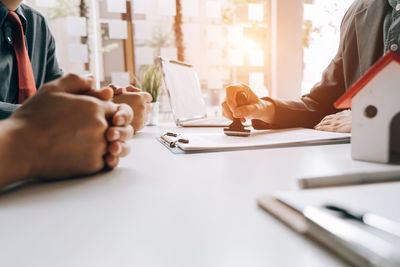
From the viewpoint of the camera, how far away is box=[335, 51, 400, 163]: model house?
431 mm

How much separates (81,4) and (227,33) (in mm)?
1274

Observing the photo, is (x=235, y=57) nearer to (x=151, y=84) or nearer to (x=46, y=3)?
(x=151, y=84)

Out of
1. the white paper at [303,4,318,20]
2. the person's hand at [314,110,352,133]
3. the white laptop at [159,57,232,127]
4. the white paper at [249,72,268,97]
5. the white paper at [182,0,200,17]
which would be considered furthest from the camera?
the white paper at [249,72,268,97]

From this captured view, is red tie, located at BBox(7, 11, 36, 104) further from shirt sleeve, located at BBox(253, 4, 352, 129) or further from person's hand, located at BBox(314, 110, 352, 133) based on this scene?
person's hand, located at BBox(314, 110, 352, 133)

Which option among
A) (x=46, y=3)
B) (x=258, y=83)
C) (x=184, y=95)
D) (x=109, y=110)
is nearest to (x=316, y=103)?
(x=184, y=95)

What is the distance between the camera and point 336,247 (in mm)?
186

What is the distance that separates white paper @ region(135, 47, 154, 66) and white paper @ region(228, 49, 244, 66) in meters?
0.73

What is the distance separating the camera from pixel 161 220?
0.27 metres

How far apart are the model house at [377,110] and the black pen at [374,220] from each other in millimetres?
294

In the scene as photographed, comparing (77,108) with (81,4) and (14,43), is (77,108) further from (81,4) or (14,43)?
(81,4)

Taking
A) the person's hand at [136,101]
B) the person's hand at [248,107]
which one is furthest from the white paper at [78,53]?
the person's hand at [248,107]

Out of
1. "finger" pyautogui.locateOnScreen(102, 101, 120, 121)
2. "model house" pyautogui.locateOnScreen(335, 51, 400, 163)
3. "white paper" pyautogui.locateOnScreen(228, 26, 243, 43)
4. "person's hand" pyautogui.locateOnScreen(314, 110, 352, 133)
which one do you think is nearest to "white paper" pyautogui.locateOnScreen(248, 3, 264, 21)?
"white paper" pyautogui.locateOnScreen(228, 26, 243, 43)

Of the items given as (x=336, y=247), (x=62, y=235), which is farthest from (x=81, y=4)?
(x=336, y=247)

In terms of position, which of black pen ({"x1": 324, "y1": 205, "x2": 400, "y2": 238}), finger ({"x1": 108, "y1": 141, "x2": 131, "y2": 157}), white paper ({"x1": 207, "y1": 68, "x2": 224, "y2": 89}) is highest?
white paper ({"x1": 207, "y1": 68, "x2": 224, "y2": 89})
